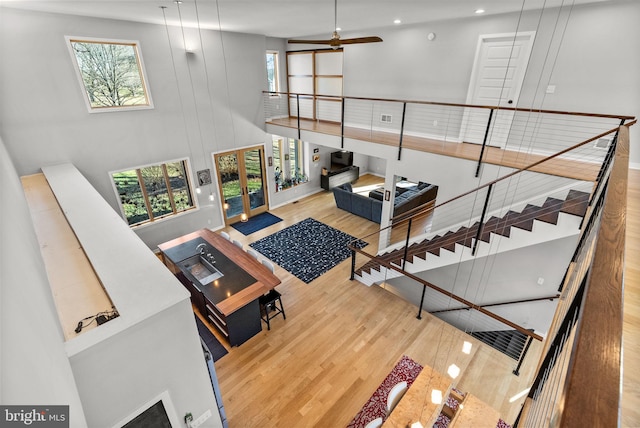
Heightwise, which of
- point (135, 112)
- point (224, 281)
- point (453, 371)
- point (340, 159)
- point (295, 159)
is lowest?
point (453, 371)

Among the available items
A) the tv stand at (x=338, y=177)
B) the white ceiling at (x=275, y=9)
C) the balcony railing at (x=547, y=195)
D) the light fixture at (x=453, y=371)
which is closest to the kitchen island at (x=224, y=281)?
the balcony railing at (x=547, y=195)

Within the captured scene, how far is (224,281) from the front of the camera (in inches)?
192

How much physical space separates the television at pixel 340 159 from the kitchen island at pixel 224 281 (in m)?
6.25

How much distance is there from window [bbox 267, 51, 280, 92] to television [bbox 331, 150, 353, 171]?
3.18 metres

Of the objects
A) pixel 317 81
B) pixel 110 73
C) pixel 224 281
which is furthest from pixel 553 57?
pixel 110 73

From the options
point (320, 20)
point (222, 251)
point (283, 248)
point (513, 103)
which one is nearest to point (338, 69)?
point (320, 20)

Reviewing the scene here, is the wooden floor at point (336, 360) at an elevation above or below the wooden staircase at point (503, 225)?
below

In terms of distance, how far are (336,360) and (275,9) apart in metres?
5.53

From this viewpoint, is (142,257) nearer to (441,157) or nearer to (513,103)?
(441,157)

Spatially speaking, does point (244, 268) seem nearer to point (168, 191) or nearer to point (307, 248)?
point (307, 248)

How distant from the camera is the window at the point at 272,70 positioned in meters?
8.88

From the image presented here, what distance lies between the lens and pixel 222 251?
5594 mm

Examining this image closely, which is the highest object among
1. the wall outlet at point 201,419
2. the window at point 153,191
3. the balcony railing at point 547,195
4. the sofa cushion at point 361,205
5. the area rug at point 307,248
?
the balcony railing at point 547,195
